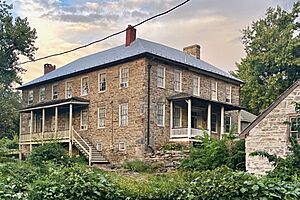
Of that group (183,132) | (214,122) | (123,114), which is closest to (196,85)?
(214,122)

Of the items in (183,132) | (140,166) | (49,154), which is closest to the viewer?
(49,154)

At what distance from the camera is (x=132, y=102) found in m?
27.1

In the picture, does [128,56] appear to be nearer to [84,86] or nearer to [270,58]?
[84,86]

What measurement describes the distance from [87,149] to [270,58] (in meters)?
20.2

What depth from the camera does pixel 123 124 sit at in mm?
27547

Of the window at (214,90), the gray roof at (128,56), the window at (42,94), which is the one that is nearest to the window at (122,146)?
the gray roof at (128,56)

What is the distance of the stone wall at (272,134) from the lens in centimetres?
1878

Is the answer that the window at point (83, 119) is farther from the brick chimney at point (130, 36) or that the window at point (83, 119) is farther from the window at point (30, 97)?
the window at point (30, 97)

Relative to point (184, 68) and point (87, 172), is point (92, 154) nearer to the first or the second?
point (184, 68)

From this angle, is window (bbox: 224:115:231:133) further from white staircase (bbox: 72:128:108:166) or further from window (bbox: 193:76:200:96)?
white staircase (bbox: 72:128:108:166)

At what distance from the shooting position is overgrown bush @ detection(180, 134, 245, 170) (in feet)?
69.1

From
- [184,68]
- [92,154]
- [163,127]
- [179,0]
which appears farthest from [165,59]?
[179,0]

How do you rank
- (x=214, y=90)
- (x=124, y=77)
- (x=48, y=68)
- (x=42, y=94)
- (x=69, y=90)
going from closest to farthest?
(x=124, y=77), (x=214, y=90), (x=69, y=90), (x=42, y=94), (x=48, y=68)

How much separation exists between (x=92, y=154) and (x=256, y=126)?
11560 mm
